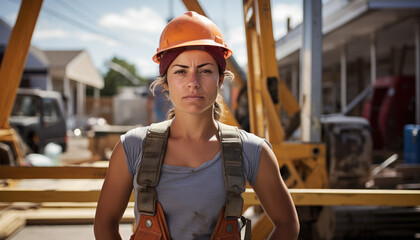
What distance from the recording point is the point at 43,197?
2.69m

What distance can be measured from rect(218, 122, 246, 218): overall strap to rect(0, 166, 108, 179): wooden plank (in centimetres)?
212

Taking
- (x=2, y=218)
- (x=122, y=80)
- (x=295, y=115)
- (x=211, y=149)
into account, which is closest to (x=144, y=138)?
(x=211, y=149)

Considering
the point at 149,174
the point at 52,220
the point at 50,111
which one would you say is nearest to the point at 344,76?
the point at 50,111

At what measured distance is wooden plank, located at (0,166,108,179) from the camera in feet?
10.7

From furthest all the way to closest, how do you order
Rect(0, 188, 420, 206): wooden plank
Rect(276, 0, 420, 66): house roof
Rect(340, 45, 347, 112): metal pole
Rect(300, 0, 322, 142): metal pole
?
Rect(340, 45, 347, 112): metal pole, Rect(276, 0, 420, 66): house roof, Rect(300, 0, 322, 142): metal pole, Rect(0, 188, 420, 206): wooden plank

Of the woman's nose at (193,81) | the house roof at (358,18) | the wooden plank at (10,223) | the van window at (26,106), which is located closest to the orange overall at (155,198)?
the woman's nose at (193,81)

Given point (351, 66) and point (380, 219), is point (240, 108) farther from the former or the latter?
point (351, 66)

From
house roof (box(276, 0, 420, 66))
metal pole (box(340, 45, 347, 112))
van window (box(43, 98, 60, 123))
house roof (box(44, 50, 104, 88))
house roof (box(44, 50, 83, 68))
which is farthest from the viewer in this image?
house roof (box(44, 50, 83, 68))

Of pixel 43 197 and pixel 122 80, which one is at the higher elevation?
pixel 122 80

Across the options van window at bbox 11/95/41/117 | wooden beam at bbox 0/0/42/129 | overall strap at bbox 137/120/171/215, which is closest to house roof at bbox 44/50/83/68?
van window at bbox 11/95/41/117

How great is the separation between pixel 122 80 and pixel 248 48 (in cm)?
8308

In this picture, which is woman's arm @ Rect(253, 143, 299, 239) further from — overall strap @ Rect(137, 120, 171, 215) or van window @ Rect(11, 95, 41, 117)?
van window @ Rect(11, 95, 41, 117)

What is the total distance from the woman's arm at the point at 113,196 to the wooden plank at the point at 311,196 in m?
1.20

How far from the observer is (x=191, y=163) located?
1.51 m
